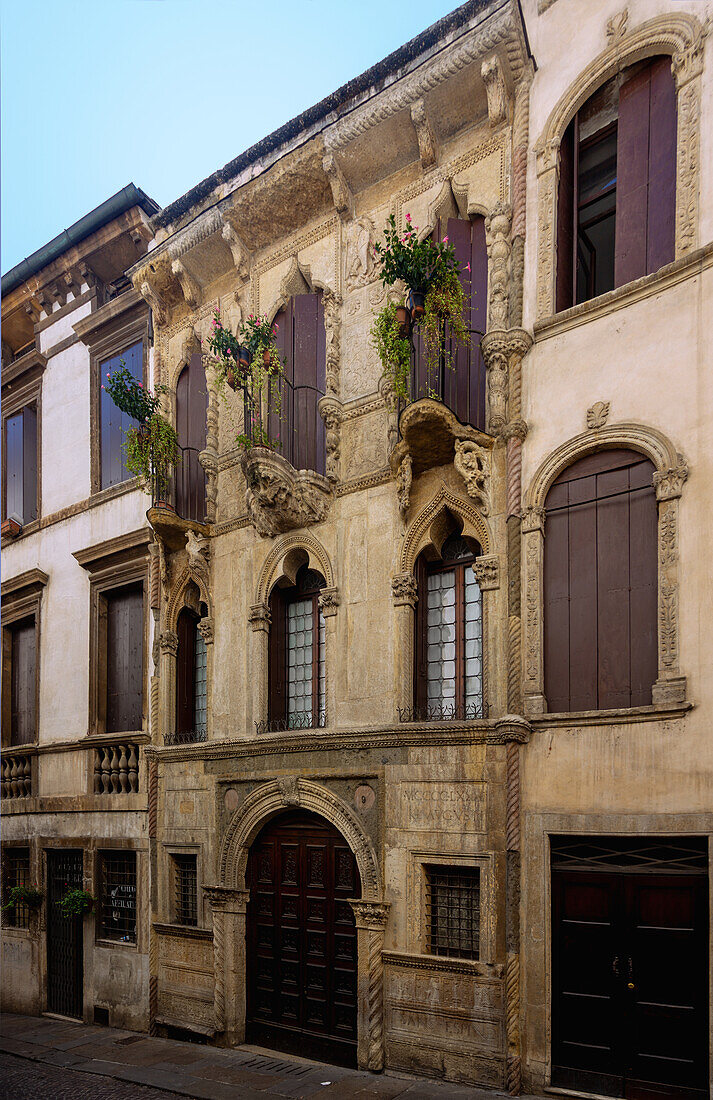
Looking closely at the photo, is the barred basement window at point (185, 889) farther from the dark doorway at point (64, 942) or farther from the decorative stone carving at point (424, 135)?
the decorative stone carving at point (424, 135)

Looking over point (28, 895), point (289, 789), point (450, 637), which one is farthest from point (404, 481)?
point (28, 895)

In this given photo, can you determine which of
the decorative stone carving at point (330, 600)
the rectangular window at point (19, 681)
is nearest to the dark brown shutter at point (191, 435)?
the decorative stone carving at point (330, 600)

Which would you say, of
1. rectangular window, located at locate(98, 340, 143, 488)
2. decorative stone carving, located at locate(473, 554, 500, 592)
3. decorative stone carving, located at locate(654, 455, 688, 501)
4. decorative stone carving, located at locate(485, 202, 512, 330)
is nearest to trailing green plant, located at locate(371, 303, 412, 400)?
decorative stone carving, located at locate(485, 202, 512, 330)

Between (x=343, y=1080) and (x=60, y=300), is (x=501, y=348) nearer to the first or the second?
(x=343, y=1080)

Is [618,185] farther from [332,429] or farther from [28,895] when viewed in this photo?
[28,895]

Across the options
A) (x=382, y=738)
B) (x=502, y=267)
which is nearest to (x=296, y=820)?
(x=382, y=738)

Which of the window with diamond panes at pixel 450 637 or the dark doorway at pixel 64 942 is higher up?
the window with diamond panes at pixel 450 637

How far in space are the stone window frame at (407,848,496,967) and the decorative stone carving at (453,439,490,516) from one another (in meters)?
3.62

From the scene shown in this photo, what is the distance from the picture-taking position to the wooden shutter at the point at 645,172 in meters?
9.30

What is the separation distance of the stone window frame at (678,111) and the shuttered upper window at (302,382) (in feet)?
11.2

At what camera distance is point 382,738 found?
10.5 metres

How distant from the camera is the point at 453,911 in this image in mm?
9930

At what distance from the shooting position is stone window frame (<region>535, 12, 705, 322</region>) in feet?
29.2

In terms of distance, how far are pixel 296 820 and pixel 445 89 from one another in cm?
895
